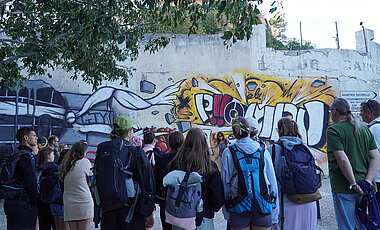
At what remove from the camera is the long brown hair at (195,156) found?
13.1 ft

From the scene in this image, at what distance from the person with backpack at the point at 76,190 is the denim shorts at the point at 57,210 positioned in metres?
0.40

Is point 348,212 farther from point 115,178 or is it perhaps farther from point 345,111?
point 115,178

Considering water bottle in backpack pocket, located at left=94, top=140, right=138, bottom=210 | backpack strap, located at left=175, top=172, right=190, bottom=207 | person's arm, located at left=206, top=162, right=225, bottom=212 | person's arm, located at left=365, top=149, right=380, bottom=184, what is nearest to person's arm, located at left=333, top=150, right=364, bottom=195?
person's arm, located at left=365, top=149, right=380, bottom=184

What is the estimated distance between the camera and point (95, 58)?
6996 millimetres

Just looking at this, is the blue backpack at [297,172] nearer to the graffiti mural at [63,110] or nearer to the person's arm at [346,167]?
the person's arm at [346,167]

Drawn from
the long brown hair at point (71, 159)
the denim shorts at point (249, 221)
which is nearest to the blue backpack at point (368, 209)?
the denim shorts at point (249, 221)

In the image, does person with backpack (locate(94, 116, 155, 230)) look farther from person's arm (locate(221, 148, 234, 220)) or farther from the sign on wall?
the sign on wall

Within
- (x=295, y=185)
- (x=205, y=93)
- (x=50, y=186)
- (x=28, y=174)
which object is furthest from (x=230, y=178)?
(x=205, y=93)

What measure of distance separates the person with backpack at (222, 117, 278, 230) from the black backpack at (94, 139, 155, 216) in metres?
0.91

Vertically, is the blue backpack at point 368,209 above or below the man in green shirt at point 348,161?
below

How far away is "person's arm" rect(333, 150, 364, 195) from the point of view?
3.88 meters

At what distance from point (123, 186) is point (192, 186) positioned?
78 centimetres

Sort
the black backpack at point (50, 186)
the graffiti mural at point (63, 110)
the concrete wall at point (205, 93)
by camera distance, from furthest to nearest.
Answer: the concrete wall at point (205, 93), the graffiti mural at point (63, 110), the black backpack at point (50, 186)

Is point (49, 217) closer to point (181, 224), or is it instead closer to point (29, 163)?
point (29, 163)
